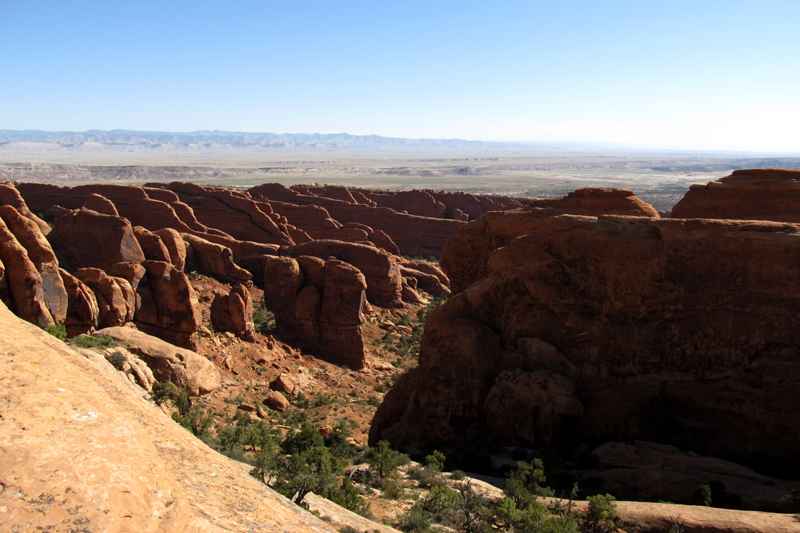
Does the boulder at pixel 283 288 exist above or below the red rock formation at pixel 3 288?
below

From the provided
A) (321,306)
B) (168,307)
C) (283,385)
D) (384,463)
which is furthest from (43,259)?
(384,463)

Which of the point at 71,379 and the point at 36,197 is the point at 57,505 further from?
the point at 36,197

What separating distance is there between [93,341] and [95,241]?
1648cm

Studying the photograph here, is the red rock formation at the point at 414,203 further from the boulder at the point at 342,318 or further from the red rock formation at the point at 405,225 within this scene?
the boulder at the point at 342,318

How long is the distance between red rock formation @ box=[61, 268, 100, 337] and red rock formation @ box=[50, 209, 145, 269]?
825 cm

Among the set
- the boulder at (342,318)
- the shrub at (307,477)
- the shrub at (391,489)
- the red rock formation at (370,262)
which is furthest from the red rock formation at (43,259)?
the red rock formation at (370,262)

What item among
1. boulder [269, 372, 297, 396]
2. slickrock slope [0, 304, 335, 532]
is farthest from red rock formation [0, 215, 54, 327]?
slickrock slope [0, 304, 335, 532]

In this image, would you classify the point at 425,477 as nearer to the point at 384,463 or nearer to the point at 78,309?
the point at 384,463

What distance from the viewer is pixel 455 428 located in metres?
22.6

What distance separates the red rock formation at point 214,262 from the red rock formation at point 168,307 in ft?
34.4

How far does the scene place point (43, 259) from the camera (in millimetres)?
26625

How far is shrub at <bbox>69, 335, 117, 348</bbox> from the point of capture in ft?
70.4

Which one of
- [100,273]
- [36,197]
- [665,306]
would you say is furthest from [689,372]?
[36,197]

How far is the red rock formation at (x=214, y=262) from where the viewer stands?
42.6m
